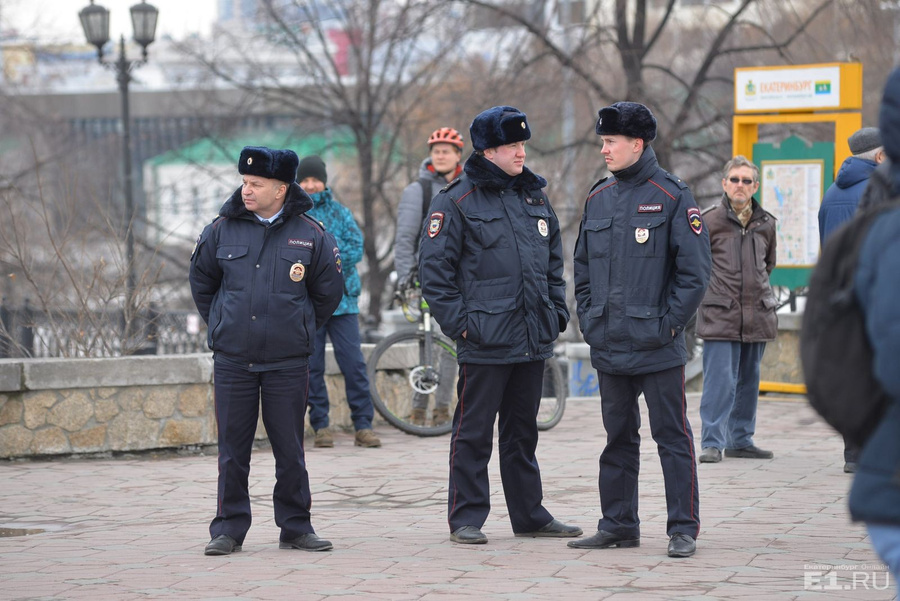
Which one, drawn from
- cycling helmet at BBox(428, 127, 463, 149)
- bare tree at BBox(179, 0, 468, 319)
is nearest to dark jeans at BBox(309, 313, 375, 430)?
cycling helmet at BBox(428, 127, 463, 149)

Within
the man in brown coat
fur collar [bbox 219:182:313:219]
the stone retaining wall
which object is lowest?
the stone retaining wall

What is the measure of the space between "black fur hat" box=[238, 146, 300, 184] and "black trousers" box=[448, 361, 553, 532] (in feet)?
4.04

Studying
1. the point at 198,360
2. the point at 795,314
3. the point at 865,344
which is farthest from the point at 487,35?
the point at 865,344

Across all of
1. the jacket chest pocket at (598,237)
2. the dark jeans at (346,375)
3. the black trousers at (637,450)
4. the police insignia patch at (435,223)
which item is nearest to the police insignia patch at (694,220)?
the jacket chest pocket at (598,237)

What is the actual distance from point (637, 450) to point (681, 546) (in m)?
0.52

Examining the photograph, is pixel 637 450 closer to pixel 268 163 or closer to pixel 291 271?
pixel 291 271

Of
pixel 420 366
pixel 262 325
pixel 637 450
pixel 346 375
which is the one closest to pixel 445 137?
pixel 420 366

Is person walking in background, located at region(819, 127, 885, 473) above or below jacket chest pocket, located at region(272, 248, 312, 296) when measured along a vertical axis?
above

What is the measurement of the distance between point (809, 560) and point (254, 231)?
284 cm

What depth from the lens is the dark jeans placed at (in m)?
9.21

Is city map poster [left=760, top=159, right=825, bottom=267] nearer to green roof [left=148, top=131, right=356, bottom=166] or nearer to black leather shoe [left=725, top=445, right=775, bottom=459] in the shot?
black leather shoe [left=725, top=445, right=775, bottom=459]

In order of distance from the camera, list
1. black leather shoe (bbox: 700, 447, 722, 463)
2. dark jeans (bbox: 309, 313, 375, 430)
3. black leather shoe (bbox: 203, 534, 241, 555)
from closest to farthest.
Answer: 1. black leather shoe (bbox: 203, 534, 241, 555)
2. black leather shoe (bbox: 700, 447, 722, 463)
3. dark jeans (bbox: 309, 313, 375, 430)

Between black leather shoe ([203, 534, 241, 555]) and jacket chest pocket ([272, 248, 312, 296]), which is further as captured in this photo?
jacket chest pocket ([272, 248, 312, 296])

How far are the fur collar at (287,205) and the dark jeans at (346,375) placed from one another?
3.03 metres
